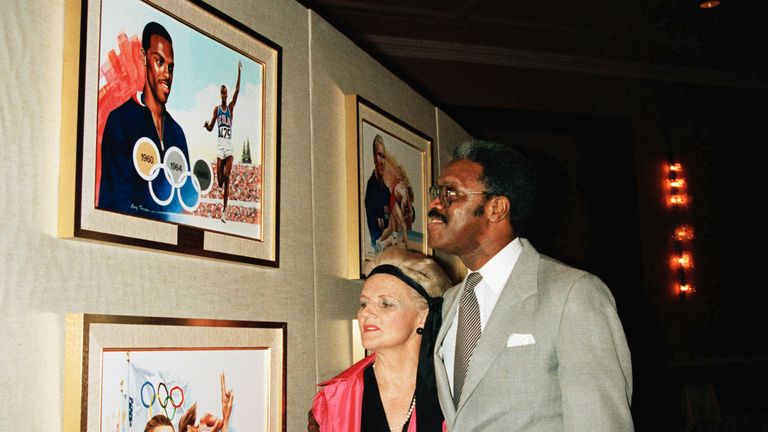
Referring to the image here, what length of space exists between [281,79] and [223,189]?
2.05 ft

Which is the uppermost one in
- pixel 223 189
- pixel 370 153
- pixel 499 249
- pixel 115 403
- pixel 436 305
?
pixel 370 153

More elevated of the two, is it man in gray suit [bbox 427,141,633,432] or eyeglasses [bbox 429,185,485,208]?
eyeglasses [bbox 429,185,485,208]

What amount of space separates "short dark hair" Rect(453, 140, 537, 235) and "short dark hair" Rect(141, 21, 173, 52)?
3.64ft

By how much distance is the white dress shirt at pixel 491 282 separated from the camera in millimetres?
2508

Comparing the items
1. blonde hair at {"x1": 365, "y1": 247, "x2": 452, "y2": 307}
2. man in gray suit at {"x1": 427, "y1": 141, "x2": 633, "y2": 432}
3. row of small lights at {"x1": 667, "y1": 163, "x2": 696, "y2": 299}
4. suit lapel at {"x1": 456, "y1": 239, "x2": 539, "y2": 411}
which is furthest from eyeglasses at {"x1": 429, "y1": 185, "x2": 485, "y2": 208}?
row of small lights at {"x1": 667, "y1": 163, "x2": 696, "y2": 299}

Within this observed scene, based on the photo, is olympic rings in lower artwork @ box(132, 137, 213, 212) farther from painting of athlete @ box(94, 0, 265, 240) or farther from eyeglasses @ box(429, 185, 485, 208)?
eyeglasses @ box(429, 185, 485, 208)

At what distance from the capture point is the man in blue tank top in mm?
2430

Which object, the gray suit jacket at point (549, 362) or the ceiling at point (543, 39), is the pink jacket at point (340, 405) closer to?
the gray suit jacket at point (549, 362)

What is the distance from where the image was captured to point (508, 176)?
2.61 meters

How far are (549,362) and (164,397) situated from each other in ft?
3.79

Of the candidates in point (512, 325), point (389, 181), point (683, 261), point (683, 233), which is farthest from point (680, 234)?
point (512, 325)

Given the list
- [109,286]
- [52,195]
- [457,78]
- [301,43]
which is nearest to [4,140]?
[52,195]

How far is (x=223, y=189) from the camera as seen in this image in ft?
8.00

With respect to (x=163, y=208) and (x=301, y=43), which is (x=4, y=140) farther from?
(x=301, y=43)
